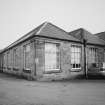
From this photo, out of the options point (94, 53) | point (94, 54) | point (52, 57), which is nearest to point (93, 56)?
point (94, 54)

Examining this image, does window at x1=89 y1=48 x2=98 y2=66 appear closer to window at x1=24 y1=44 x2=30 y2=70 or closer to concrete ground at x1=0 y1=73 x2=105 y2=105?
concrete ground at x1=0 y1=73 x2=105 y2=105

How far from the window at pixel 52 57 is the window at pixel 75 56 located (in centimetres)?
197

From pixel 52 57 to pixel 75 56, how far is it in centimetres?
301

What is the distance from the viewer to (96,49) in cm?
1563

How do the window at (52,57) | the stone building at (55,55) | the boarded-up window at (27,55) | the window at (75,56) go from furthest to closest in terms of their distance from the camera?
the window at (75,56), the boarded-up window at (27,55), the window at (52,57), the stone building at (55,55)

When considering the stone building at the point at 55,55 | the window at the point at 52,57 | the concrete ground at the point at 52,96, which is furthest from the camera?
the window at the point at 52,57

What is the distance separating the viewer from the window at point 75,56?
13985mm

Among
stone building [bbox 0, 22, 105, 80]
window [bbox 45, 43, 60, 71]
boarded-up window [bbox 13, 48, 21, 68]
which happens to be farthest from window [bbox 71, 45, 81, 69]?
boarded-up window [bbox 13, 48, 21, 68]

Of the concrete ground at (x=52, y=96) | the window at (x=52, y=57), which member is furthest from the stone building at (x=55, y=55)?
the concrete ground at (x=52, y=96)

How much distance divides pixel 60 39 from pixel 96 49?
5.52 m

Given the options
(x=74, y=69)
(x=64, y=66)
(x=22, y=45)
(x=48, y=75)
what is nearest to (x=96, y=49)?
(x=74, y=69)

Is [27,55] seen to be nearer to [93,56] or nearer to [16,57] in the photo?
[16,57]

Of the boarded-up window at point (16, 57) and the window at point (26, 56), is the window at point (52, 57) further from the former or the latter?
the boarded-up window at point (16, 57)

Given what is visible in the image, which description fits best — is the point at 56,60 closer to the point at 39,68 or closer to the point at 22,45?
the point at 39,68
